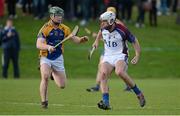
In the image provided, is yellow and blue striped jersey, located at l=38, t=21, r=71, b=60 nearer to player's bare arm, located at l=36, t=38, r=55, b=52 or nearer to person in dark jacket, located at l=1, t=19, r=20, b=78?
player's bare arm, located at l=36, t=38, r=55, b=52

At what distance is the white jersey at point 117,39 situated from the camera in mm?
17547

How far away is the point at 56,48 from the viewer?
1770cm

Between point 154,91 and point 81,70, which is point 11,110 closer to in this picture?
point 154,91

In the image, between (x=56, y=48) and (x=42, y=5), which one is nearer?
(x=56, y=48)

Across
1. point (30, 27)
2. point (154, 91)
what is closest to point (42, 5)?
point (30, 27)

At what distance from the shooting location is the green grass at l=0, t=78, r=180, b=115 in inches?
650

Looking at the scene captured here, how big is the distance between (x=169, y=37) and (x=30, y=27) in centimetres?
679

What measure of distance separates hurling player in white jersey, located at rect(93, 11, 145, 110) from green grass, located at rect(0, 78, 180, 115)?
22.9 inches

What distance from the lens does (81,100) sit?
64.7 ft

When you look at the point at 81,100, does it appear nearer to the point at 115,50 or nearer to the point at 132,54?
the point at 115,50

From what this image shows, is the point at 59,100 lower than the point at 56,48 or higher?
lower

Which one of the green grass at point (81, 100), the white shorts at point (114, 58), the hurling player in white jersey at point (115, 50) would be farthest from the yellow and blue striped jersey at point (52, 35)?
the green grass at point (81, 100)

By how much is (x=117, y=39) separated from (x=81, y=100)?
2.70m

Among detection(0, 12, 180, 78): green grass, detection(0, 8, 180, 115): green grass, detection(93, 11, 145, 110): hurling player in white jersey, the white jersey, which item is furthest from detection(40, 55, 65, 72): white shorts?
detection(0, 12, 180, 78): green grass
